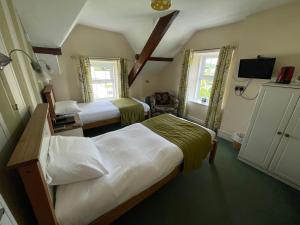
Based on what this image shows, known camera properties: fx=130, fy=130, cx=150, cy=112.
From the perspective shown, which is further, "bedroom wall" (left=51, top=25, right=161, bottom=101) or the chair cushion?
the chair cushion

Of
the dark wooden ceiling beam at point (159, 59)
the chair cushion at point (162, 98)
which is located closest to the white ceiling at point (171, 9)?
the dark wooden ceiling beam at point (159, 59)

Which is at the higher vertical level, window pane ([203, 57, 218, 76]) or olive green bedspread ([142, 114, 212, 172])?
window pane ([203, 57, 218, 76])

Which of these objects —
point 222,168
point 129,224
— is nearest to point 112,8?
point 129,224

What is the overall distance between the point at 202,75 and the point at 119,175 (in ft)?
11.0

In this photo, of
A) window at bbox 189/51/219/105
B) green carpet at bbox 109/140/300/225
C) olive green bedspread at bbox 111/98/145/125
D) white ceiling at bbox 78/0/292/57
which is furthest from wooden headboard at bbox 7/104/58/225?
window at bbox 189/51/219/105

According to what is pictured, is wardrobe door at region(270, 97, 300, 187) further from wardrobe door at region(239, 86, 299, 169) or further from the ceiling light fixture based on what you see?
the ceiling light fixture

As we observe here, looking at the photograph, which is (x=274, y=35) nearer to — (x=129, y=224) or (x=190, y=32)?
(x=190, y=32)

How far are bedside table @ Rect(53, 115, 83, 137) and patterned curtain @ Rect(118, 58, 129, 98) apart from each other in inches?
79.3

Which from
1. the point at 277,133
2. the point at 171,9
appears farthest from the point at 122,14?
the point at 277,133

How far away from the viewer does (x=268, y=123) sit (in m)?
1.88

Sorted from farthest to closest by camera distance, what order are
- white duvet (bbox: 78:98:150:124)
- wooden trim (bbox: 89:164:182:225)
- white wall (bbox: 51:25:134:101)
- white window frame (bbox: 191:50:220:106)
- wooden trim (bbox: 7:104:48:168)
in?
white window frame (bbox: 191:50:220:106)
white wall (bbox: 51:25:134:101)
white duvet (bbox: 78:98:150:124)
wooden trim (bbox: 89:164:182:225)
wooden trim (bbox: 7:104:48:168)

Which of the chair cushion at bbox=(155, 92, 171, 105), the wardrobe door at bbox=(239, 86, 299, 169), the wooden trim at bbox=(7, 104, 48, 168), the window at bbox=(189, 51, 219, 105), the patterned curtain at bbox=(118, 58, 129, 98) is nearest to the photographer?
the wooden trim at bbox=(7, 104, 48, 168)

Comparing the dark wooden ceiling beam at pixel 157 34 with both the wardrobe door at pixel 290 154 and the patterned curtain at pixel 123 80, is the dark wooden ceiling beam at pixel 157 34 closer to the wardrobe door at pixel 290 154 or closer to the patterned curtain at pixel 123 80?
the patterned curtain at pixel 123 80

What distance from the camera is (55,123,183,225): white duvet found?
0.95 meters
